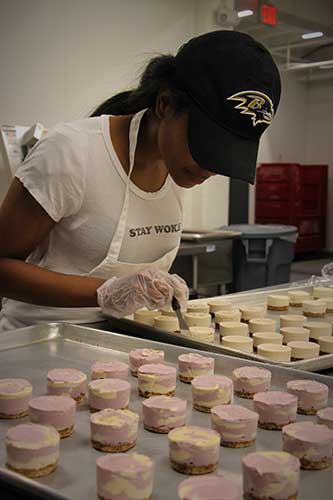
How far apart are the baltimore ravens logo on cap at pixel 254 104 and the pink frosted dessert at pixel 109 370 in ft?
2.10

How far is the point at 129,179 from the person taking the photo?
1728mm

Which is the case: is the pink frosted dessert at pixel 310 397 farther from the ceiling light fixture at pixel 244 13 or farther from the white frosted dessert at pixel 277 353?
the ceiling light fixture at pixel 244 13

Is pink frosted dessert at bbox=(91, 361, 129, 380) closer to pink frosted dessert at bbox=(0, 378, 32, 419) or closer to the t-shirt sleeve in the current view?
pink frosted dessert at bbox=(0, 378, 32, 419)

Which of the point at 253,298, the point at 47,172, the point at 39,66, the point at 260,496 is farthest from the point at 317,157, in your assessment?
the point at 260,496

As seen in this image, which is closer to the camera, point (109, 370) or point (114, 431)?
point (114, 431)

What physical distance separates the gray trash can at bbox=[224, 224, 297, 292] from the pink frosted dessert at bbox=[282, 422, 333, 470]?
346cm

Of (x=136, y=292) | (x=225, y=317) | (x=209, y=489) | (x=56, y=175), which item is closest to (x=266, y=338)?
(x=225, y=317)

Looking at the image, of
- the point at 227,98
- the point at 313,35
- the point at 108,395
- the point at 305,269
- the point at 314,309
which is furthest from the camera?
the point at 305,269

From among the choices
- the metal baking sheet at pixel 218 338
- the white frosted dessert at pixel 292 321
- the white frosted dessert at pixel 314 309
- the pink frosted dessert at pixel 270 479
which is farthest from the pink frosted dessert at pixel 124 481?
the white frosted dessert at pixel 314 309

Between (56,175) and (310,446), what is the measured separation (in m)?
0.94

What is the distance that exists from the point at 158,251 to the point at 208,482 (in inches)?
40.8

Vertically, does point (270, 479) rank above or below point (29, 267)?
below

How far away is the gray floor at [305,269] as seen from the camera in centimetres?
770

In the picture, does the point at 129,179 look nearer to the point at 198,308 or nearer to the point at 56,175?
the point at 56,175
